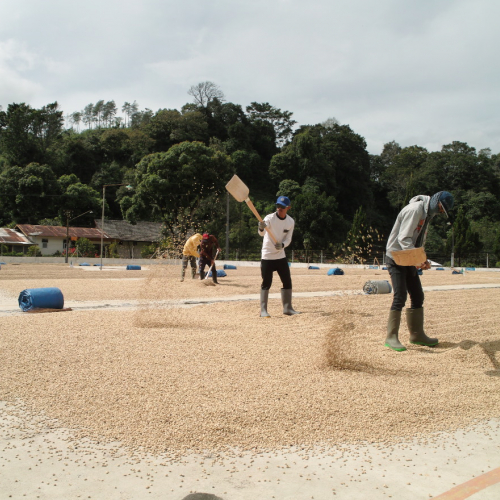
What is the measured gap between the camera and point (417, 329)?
5.63 meters

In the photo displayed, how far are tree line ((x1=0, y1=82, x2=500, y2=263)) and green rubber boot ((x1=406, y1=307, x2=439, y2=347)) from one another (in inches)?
1334

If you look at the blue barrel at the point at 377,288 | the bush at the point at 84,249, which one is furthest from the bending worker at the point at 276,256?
the bush at the point at 84,249

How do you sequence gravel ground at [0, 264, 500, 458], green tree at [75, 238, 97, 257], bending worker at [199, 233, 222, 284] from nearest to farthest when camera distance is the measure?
gravel ground at [0, 264, 500, 458], bending worker at [199, 233, 222, 284], green tree at [75, 238, 97, 257]

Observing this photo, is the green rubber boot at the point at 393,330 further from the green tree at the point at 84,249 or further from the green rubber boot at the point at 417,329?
the green tree at the point at 84,249

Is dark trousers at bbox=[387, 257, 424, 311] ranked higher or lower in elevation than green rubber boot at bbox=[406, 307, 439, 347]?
higher

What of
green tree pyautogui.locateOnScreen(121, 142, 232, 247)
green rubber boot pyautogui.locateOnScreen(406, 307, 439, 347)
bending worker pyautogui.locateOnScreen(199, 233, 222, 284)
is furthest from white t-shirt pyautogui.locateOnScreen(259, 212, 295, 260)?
green tree pyautogui.locateOnScreen(121, 142, 232, 247)

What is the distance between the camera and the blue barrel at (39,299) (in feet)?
25.8

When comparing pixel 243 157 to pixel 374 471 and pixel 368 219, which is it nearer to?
pixel 368 219

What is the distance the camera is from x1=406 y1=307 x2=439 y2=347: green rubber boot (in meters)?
5.62

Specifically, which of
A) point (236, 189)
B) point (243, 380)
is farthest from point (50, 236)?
point (243, 380)

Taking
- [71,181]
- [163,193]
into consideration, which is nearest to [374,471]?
[163,193]

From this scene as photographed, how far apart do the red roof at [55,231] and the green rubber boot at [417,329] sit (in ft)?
170

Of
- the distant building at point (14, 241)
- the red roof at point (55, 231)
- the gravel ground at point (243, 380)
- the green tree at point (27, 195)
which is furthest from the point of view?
the green tree at point (27, 195)

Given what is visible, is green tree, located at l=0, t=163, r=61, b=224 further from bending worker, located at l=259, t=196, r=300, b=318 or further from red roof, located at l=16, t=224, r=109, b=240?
bending worker, located at l=259, t=196, r=300, b=318
